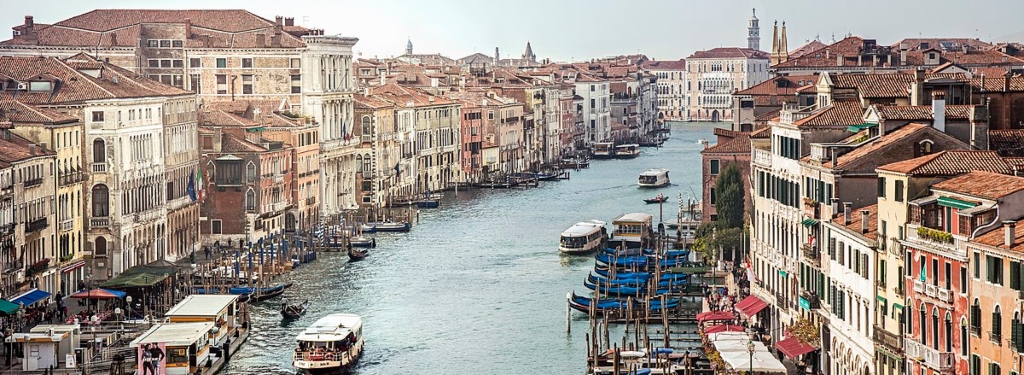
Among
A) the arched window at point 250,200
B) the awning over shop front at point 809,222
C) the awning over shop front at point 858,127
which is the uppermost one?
the awning over shop front at point 858,127

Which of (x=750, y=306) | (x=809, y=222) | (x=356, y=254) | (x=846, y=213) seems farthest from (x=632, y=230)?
(x=846, y=213)

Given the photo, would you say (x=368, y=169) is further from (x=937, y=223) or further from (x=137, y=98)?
(x=937, y=223)

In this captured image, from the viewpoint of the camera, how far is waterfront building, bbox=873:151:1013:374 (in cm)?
2134

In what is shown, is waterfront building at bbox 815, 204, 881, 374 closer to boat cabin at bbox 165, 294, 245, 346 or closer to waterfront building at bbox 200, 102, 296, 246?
boat cabin at bbox 165, 294, 245, 346

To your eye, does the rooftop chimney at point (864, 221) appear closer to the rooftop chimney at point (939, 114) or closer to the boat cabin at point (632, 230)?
the rooftop chimney at point (939, 114)

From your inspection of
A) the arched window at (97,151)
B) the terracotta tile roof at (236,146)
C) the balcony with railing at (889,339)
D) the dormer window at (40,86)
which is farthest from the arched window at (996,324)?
the terracotta tile roof at (236,146)

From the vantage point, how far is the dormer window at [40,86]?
37.8 meters

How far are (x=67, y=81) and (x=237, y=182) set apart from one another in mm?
7751

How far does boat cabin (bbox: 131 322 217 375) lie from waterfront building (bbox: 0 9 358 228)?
2707 centimetres

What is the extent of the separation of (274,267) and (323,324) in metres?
9.95

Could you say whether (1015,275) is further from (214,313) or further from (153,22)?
(153,22)

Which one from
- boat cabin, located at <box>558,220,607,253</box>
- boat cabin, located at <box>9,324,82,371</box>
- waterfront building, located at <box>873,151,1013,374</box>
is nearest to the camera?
waterfront building, located at <box>873,151,1013,374</box>

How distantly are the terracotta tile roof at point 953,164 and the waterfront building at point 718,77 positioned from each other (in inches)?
4530

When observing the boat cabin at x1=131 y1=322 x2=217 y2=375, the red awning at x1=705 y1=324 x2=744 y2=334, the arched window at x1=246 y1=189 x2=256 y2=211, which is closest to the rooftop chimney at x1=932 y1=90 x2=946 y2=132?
the red awning at x1=705 y1=324 x2=744 y2=334
